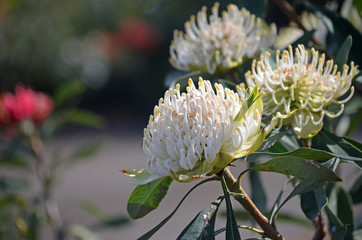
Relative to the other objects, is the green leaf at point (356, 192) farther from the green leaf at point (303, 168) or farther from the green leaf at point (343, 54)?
the green leaf at point (303, 168)

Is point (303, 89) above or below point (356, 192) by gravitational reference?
above

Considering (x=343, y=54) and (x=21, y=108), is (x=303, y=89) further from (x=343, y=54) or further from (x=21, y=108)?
(x=21, y=108)

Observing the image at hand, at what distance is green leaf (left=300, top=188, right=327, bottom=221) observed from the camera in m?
0.77

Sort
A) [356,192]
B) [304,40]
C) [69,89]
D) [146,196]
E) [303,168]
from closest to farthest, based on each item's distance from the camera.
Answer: [303,168] < [146,196] < [304,40] < [356,192] < [69,89]

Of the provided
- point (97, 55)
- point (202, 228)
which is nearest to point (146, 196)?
point (202, 228)

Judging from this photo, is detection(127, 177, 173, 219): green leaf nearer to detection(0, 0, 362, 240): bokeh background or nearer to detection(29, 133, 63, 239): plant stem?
detection(29, 133, 63, 239): plant stem

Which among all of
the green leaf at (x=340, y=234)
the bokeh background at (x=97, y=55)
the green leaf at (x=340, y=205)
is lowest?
the green leaf at (x=340, y=234)

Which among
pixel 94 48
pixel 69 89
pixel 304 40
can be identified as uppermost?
pixel 94 48

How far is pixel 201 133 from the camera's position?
71cm

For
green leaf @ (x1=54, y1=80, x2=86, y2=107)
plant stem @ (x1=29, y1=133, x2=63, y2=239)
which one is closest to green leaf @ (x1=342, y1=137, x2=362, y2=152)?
green leaf @ (x1=54, y1=80, x2=86, y2=107)

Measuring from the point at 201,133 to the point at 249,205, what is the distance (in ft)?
0.48

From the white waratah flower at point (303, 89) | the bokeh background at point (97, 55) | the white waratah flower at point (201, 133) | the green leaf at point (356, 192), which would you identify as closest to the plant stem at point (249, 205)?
the white waratah flower at point (201, 133)

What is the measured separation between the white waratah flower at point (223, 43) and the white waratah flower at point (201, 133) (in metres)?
0.35

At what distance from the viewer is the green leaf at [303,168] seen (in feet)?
2.24
